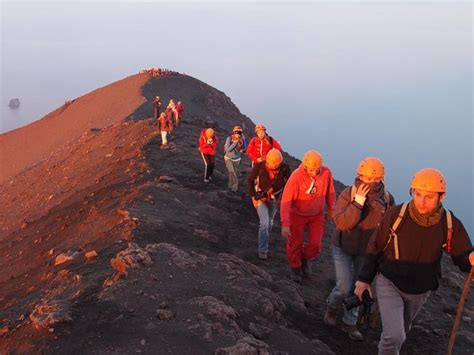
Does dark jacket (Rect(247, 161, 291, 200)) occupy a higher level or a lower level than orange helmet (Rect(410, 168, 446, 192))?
lower

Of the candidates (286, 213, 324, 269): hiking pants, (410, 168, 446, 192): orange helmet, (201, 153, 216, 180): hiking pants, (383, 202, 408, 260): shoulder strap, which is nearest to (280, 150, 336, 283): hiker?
(286, 213, 324, 269): hiking pants

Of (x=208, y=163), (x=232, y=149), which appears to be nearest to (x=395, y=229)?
(x=232, y=149)

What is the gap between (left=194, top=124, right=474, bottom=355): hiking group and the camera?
5.06 m

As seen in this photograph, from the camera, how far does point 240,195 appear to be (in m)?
13.8

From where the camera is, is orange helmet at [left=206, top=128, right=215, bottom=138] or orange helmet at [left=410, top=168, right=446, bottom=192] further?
orange helmet at [left=206, top=128, right=215, bottom=138]

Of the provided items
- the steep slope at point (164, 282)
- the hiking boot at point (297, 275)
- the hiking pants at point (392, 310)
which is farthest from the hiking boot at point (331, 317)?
the hiking pants at point (392, 310)

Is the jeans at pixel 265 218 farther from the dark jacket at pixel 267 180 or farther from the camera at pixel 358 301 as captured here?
the camera at pixel 358 301

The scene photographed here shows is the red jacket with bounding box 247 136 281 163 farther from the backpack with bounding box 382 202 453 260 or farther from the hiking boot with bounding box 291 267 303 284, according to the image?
the backpack with bounding box 382 202 453 260

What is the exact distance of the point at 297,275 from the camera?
30.3 ft

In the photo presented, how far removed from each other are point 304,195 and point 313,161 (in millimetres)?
623

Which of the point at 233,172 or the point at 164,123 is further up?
the point at 164,123

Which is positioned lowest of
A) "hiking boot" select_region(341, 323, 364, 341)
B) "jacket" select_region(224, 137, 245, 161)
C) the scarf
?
"hiking boot" select_region(341, 323, 364, 341)

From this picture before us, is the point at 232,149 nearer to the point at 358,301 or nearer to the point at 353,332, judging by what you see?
the point at 353,332

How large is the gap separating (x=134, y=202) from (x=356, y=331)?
236 inches
